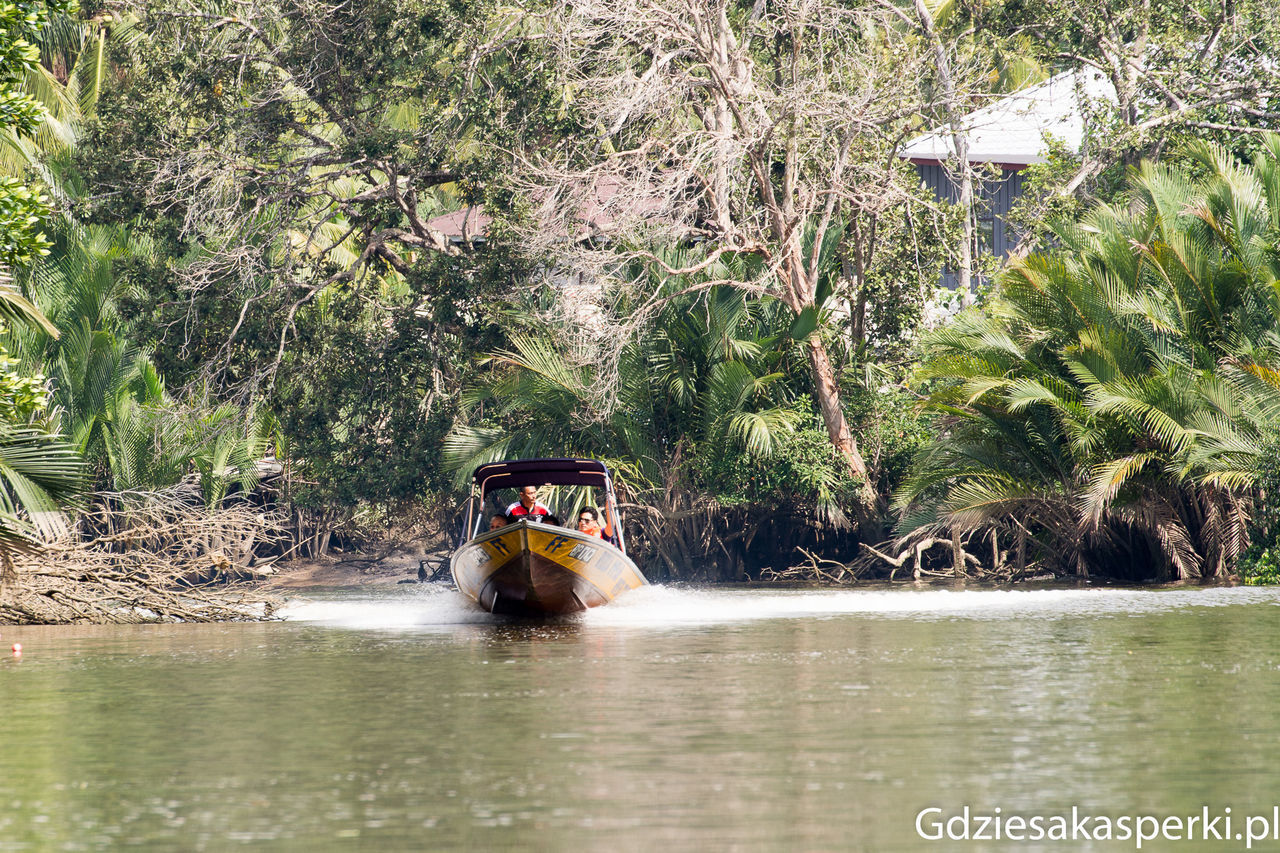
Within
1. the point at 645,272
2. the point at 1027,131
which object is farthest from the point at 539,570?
the point at 1027,131

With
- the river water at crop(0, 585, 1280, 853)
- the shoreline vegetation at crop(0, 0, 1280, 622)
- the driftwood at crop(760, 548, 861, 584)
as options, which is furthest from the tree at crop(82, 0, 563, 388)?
the river water at crop(0, 585, 1280, 853)

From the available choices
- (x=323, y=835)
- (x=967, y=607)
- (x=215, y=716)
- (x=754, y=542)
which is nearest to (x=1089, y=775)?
Answer: (x=323, y=835)

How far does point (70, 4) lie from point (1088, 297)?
14.9 meters

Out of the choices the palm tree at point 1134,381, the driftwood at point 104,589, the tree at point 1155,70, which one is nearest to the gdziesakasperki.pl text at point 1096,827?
the driftwood at point 104,589

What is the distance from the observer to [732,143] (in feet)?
85.9

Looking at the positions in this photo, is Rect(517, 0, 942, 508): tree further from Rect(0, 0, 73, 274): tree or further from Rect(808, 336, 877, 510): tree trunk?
Rect(0, 0, 73, 274): tree

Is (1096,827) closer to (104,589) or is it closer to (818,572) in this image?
(104,589)

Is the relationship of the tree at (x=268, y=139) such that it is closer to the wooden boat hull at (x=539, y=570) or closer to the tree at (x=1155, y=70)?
the tree at (x=1155, y=70)

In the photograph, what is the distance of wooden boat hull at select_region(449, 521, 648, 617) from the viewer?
60.8ft

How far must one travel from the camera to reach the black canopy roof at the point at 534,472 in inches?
815

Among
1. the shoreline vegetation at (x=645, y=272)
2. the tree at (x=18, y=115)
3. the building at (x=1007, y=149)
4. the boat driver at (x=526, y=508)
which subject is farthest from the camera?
the building at (x=1007, y=149)

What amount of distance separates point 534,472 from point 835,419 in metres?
9.17

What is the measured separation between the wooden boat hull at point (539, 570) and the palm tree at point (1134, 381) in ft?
21.9

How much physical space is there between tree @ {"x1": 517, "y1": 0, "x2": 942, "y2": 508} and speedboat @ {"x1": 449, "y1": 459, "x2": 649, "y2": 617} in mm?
6028
